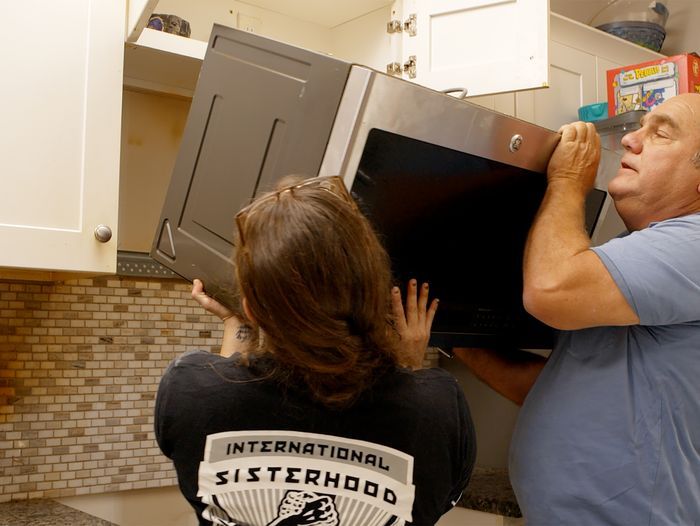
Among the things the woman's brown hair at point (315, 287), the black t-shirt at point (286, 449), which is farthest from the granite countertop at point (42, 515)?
the woman's brown hair at point (315, 287)

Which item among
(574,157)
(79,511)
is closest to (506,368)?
(574,157)

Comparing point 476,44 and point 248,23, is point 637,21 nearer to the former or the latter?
point 476,44

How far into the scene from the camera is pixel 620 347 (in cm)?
110

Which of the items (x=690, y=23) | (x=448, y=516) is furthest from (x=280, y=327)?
(x=690, y=23)

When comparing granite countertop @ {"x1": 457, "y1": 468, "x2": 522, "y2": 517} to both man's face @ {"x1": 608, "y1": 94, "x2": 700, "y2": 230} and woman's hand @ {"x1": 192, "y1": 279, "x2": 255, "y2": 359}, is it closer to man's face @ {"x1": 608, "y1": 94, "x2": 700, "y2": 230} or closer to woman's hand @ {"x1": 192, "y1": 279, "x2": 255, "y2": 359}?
man's face @ {"x1": 608, "y1": 94, "x2": 700, "y2": 230}

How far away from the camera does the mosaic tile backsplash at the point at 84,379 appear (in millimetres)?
1566

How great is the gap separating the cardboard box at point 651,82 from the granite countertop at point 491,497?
3.26 ft

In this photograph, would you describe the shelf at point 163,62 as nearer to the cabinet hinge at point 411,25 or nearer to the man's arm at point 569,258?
the cabinet hinge at point 411,25

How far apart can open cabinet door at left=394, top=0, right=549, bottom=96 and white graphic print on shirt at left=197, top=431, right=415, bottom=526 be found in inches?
38.2

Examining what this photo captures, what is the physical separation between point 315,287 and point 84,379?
1.03m

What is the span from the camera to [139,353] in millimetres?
1705

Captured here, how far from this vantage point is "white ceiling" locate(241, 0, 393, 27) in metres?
1.86

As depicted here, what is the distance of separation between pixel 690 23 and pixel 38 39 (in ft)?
6.49

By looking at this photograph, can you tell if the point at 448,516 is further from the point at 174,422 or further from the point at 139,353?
the point at 174,422
